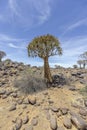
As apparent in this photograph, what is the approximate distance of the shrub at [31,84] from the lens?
9.44 m

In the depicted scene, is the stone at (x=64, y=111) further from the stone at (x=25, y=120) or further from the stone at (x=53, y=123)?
the stone at (x=25, y=120)

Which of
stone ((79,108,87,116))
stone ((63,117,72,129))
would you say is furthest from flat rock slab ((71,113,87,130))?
stone ((79,108,87,116))

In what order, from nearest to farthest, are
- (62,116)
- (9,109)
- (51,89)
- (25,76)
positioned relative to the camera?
(62,116)
(9,109)
(51,89)
(25,76)

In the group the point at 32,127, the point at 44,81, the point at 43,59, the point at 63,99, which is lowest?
the point at 32,127

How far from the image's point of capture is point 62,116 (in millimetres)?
7281

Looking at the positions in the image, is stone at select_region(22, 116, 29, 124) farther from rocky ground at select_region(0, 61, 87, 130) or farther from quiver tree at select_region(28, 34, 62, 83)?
quiver tree at select_region(28, 34, 62, 83)

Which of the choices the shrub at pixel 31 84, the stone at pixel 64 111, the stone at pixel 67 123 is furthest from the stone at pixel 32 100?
the stone at pixel 67 123

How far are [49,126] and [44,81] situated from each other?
343 centimetres

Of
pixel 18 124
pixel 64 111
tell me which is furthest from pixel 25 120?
pixel 64 111

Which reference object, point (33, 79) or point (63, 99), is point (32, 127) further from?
point (33, 79)

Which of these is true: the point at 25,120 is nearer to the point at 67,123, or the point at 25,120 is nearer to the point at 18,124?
the point at 18,124

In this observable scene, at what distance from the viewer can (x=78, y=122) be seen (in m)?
6.66

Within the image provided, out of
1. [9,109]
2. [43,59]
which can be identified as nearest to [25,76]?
[43,59]

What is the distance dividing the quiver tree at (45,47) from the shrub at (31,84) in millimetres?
636
